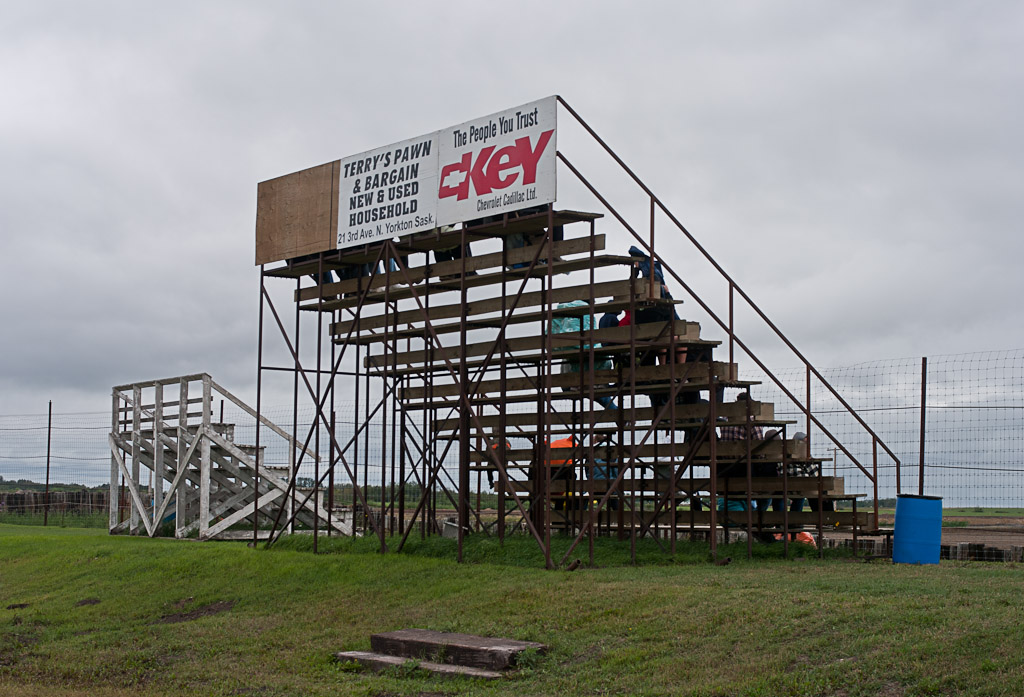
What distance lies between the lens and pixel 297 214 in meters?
19.8

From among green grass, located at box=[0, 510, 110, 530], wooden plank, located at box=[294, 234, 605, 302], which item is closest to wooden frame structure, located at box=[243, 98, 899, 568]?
wooden plank, located at box=[294, 234, 605, 302]

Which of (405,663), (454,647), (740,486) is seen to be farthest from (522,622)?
(740,486)

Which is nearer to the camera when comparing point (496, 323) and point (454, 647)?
point (454, 647)

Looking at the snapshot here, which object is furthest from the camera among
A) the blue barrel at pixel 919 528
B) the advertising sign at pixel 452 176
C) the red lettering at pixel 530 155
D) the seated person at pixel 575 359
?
the seated person at pixel 575 359

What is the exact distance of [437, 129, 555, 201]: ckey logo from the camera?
51.0ft

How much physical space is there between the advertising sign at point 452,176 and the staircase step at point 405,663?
256 inches

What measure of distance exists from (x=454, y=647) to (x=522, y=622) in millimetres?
1080

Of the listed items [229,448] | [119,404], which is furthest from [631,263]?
[119,404]

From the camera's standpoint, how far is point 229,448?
73.6 feet

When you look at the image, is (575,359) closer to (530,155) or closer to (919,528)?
(530,155)

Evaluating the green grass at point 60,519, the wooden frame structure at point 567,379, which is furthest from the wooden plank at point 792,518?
the green grass at point 60,519

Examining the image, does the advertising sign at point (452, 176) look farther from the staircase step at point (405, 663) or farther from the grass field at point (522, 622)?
the staircase step at point (405, 663)

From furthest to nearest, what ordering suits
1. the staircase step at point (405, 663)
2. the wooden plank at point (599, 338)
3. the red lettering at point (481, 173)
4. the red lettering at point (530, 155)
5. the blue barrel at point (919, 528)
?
the red lettering at point (481, 173), the wooden plank at point (599, 338), the red lettering at point (530, 155), the blue barrel at point (919, 528), the staircase step at point (405, 663)

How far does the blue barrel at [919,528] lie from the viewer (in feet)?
47.8
